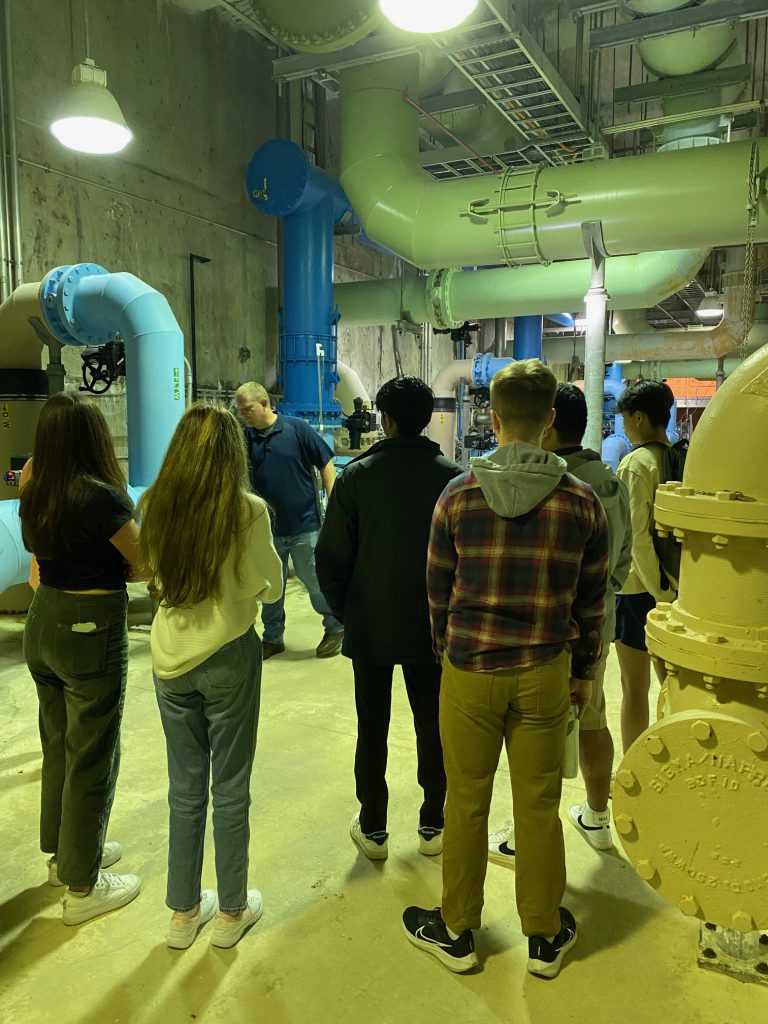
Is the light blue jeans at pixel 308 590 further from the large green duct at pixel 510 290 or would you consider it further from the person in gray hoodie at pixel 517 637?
the large green duct at pixel 510 290

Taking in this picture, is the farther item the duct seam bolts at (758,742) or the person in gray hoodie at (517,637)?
the person in gray hoodie at (517,637)

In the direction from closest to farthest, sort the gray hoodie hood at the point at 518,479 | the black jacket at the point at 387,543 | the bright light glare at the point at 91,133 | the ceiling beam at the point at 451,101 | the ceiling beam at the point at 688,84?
the gray hoodie hood at the point at 518,479, the black jacket at the point at 387,543, the bright light glare at the point at 91,133, the ceiling beam at the point at 688,84, the ceiling beam at the point at 451,101

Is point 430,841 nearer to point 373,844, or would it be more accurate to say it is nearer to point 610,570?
point 373,844

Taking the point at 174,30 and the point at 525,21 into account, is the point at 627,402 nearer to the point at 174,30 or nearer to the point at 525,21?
the point at 525,21

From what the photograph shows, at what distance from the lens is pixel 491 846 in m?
2.24

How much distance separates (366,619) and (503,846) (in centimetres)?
86

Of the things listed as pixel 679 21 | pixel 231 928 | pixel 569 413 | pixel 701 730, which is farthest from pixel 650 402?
Answer: pixel 679 21

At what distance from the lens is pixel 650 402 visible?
2.37 meters

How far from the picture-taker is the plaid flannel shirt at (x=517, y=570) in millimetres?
1586

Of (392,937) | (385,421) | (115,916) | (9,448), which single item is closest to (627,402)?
(385,421)

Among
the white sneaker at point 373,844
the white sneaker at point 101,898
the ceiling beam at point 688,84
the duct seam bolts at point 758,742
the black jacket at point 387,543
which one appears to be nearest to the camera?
the duct seam bolts at point 758,742

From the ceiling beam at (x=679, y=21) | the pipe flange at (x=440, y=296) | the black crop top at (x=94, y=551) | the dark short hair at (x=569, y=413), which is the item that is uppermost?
the ceiling beam at (x=679, y=21)

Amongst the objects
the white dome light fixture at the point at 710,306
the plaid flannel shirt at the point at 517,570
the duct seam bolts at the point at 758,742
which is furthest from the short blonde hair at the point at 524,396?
the white dome light fixture at the point at 710,306

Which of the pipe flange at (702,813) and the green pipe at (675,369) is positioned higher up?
the green pipe at (675,369)
